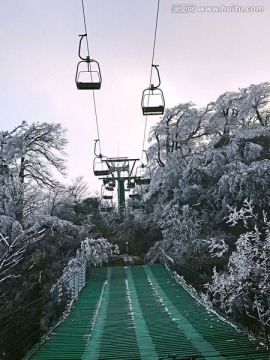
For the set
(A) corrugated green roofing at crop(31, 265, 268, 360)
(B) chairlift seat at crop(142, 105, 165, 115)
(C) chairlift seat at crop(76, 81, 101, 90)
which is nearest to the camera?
(A) corrugated green roofing at crop(31, 265, 268, 360)

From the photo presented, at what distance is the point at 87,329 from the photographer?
940 centimetres

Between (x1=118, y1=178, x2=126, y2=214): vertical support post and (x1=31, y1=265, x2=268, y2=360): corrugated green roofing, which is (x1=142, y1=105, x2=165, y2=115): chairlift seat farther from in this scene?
(x1=118, y1=178, x2=126, y2=214): vertical support post

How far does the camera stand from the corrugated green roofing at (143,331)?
7.23 metres

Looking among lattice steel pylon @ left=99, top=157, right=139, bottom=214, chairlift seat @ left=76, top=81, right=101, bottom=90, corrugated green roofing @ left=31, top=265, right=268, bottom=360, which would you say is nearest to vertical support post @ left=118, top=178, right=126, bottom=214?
lattice steel pylon @ left=99, top=157, right=139, bottom=214

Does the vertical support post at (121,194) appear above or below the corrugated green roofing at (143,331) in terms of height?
above

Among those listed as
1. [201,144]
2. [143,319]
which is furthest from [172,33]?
[201,144]

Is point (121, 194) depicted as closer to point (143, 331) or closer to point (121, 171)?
point (121, 171)

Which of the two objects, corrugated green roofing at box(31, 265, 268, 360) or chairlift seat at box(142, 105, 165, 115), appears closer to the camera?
corrugated green roofing at box(31, 265, 268, 360)

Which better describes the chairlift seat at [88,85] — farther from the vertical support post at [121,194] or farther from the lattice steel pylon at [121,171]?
the vertical support post at [121,194]

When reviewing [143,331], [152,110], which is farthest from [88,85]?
[143,331]

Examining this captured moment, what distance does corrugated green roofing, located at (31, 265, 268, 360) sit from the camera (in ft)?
23.7

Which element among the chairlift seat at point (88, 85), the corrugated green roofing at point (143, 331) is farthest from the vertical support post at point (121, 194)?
the chairlift seat at point (88, 85)

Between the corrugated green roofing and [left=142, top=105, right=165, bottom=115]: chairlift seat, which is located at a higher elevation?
[left=142, top=105, right=165, bottom=115]: chairlift seat

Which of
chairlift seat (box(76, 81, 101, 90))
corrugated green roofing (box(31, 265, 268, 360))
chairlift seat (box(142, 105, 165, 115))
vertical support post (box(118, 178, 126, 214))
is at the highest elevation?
vertical support post (box(118, 178, 126, 214))
